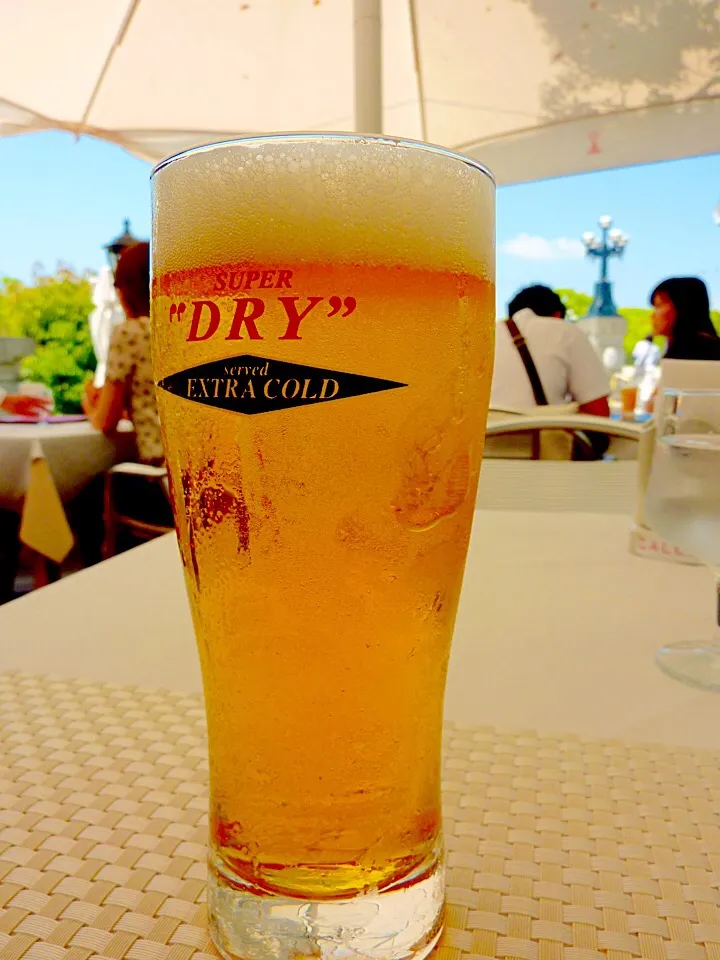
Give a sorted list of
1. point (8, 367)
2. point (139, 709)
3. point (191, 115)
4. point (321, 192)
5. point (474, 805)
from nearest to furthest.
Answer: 1. point (321, 192)
2. point (474, 805)
3. point (139, 709)
4. point (191, 115)
5. point (8, 367)

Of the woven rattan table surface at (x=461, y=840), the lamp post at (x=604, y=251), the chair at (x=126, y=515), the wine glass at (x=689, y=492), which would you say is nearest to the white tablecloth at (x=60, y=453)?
the chair at (x=126, y=515)

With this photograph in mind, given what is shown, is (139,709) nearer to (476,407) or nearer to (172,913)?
(172,913)

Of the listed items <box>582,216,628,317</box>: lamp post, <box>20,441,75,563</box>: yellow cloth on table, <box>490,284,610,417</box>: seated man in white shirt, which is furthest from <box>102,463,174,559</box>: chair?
<box>582,216,628,317</box>: lamp post

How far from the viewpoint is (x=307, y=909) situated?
358 mm

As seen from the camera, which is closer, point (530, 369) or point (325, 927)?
point (325, 927)

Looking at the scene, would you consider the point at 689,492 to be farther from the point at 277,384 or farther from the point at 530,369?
the point at 530,369

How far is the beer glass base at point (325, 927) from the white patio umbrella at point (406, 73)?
135 inches

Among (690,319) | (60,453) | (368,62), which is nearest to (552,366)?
(690,319)

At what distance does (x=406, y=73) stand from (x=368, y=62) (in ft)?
5.85

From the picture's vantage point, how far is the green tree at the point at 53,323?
18.8 ft

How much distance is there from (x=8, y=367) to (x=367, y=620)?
240 inches

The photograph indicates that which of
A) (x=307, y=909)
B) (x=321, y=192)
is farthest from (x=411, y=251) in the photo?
(x=307, y=909)

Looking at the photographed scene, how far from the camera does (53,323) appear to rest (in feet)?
21.1

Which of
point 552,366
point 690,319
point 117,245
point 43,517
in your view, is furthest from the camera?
point 117,245
